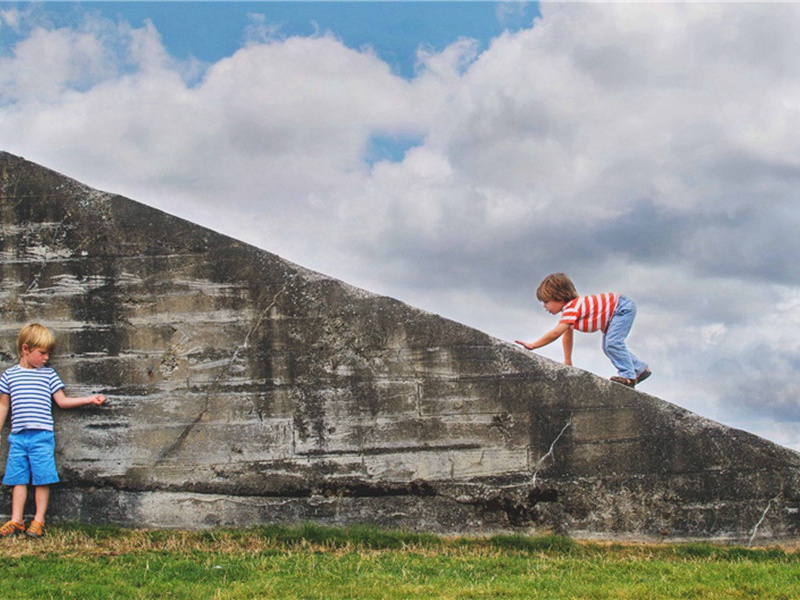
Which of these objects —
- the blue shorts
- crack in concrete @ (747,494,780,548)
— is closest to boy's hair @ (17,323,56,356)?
the blue shorts

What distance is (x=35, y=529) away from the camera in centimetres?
761

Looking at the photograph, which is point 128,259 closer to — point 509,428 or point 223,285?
point 223,285

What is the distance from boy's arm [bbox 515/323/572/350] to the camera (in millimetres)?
8205

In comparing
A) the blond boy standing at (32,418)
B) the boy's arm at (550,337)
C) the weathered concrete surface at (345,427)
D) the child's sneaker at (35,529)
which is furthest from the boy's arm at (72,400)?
the boy's arm at (550,337)

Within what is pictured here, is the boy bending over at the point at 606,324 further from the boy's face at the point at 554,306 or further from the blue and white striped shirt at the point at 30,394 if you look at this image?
the blue and white striped shirt at the point at 30,394

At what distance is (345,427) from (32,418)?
111 inches

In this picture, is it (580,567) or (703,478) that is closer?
(580,567)

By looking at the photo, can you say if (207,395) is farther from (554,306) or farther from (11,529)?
(554,306)

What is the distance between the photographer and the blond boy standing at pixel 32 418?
7.75 meters

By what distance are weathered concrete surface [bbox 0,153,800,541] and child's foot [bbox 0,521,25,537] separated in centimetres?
38

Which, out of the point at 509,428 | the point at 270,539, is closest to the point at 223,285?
the point at 270,539

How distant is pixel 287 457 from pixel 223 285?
1665 mm

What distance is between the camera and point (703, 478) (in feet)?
25.5

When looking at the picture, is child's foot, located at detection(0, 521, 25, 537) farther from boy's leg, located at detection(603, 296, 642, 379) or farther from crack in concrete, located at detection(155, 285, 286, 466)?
boy's leg, located at detection(603, 296, 642, 379)
